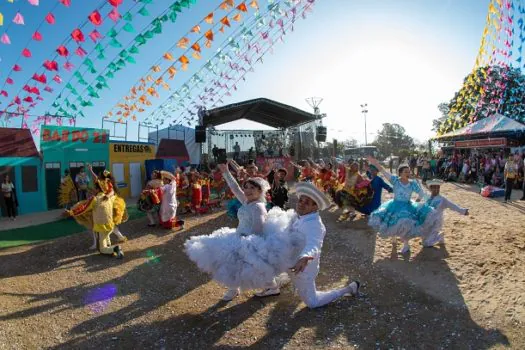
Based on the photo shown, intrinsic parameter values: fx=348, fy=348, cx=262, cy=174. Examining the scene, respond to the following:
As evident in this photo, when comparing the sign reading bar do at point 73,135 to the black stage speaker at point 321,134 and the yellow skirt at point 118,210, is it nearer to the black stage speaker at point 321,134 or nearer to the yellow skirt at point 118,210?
the yellow skirt at point 118,210

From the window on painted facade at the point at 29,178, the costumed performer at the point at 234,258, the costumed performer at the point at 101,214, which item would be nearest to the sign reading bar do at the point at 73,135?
the window on painted facade at the point at 29,178

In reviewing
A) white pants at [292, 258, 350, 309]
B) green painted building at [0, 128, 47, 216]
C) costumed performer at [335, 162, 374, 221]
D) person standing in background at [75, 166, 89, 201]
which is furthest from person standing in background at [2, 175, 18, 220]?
white pants at [292, 258, 350, 309]

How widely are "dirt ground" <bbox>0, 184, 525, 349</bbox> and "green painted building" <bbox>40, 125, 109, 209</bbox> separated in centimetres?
734

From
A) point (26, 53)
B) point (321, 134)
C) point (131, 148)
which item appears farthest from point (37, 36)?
point (321, 134)

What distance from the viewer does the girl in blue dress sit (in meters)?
6.02

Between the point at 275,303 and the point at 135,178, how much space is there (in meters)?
14.8

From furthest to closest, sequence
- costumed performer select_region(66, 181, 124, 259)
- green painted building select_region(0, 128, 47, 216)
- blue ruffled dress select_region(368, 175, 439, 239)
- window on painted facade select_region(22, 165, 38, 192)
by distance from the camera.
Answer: window on painted facade select_region(22, 165, 38, 192) < green painted building select_region(0, 128, 47, 216) < costumed performer select_region(66, 181, 124, 259) < blue ruffled dress select_region(368, 175, 439, 239)

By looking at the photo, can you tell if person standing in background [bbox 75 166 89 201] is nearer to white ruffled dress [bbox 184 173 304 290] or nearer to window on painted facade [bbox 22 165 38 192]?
window on painted facade [bbox 22 165 38 192]

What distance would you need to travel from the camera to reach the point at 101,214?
653cm

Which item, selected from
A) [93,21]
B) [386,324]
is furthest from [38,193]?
[386,324]

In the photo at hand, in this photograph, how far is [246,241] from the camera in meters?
3.82

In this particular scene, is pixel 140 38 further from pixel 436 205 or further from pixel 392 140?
pixel 392 140

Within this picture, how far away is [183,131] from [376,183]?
1705 cm

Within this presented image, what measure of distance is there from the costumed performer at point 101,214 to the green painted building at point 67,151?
27.3ft
